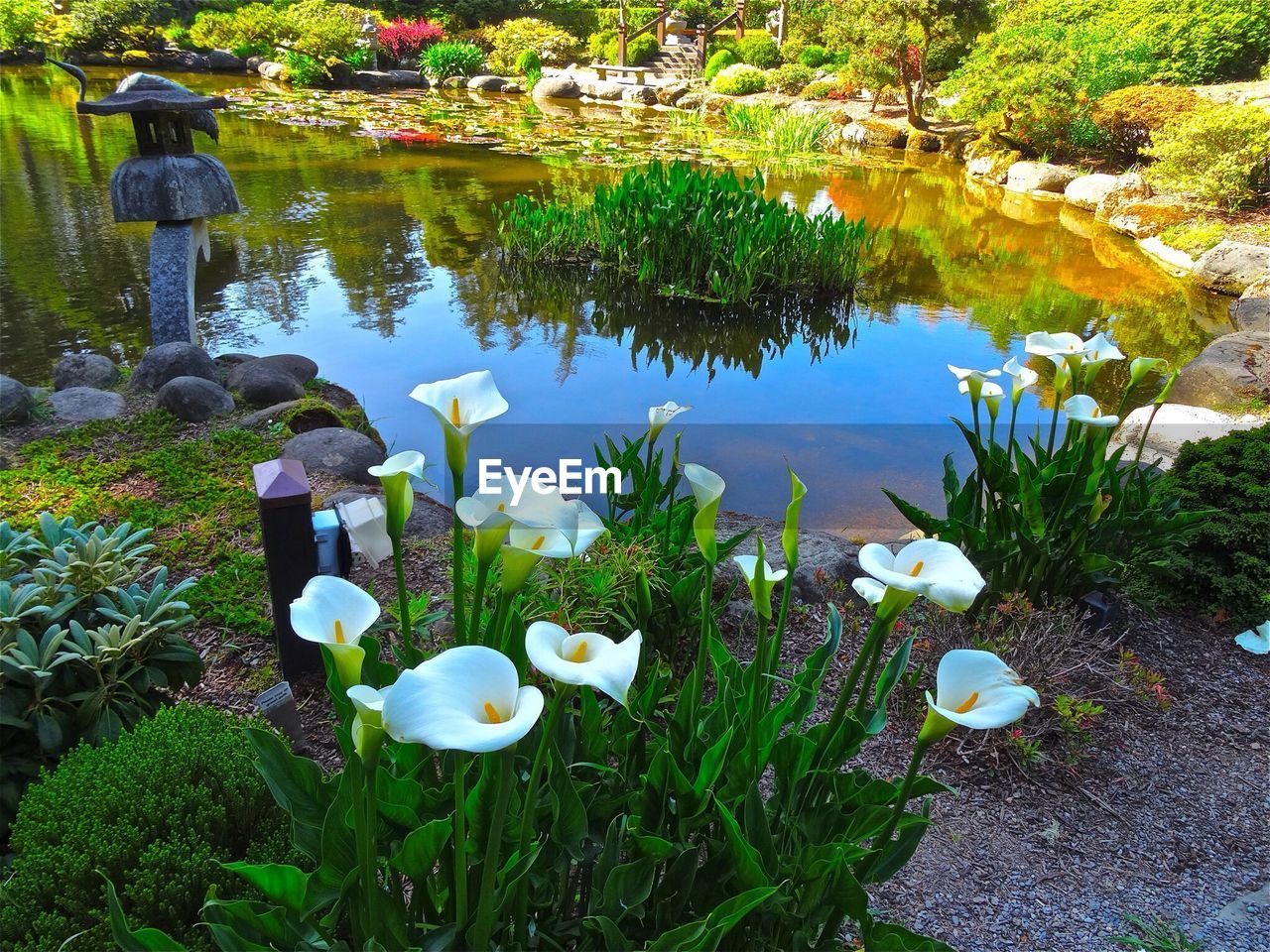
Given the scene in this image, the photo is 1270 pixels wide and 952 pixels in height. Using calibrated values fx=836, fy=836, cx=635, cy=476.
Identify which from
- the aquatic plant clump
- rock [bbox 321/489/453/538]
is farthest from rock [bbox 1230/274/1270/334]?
rock [bbox 321/489/453/538]

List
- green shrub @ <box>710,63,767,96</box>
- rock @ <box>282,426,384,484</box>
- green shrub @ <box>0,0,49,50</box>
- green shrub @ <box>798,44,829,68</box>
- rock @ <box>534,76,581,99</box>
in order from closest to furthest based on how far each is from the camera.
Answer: rock @ <box>282,426,384,484</box> < green shrub @ <box>0,0,49,50</box> < green shrub @ <box>710,63,767,96</box> < rock @ <box>534,76,581,99</box> < green shrub @ <box>798,44,829,68</box>

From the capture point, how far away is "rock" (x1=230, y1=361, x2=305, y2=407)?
12.5ft

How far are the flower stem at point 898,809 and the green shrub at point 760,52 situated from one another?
19978 mm

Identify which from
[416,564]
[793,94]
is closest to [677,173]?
[416,564]

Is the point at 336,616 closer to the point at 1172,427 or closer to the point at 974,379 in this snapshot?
the point at 974,379

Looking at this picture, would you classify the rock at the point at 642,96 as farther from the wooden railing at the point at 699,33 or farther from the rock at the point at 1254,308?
the rock at the point at 1254,308

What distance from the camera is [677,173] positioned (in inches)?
232

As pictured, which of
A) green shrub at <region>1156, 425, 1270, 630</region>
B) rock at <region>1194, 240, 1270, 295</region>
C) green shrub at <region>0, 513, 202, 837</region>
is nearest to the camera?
green shrub at <region>0, 513, 202, 837</region>

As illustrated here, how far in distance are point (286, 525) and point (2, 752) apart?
641mm

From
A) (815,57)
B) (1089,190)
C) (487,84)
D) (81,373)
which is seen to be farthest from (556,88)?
(81,373)

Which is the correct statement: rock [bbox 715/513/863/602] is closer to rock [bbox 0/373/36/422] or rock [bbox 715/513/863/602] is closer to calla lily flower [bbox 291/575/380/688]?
calla lily flower [bbox 291/575/380/688]

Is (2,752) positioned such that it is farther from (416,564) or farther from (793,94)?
(793,94)

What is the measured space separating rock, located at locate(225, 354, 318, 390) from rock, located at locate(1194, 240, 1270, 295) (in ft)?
22.7

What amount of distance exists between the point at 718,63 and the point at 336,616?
19.9 meters
